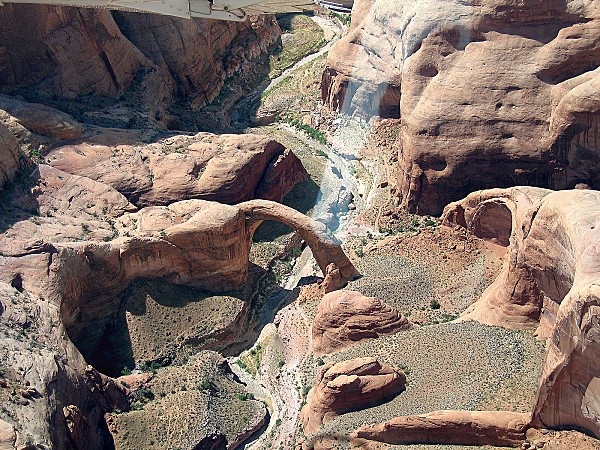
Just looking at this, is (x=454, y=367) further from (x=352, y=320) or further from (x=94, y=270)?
(x=94, y=270)

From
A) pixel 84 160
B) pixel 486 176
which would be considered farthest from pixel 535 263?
pixel 84 160

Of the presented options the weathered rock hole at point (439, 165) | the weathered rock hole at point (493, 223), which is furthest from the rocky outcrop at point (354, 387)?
the weathered rock hole at point (439, 165)

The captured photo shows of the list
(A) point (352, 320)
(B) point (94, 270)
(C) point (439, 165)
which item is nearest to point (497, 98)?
(C) point (439, 165)

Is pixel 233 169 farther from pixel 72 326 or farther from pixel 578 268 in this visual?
pixel 578 268

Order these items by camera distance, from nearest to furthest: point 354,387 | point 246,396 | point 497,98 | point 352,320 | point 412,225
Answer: point 354,387, point 352,320, point 246,396, point 497,98, point 412,225

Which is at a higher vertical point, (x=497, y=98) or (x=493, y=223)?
(x=497, y=98)
